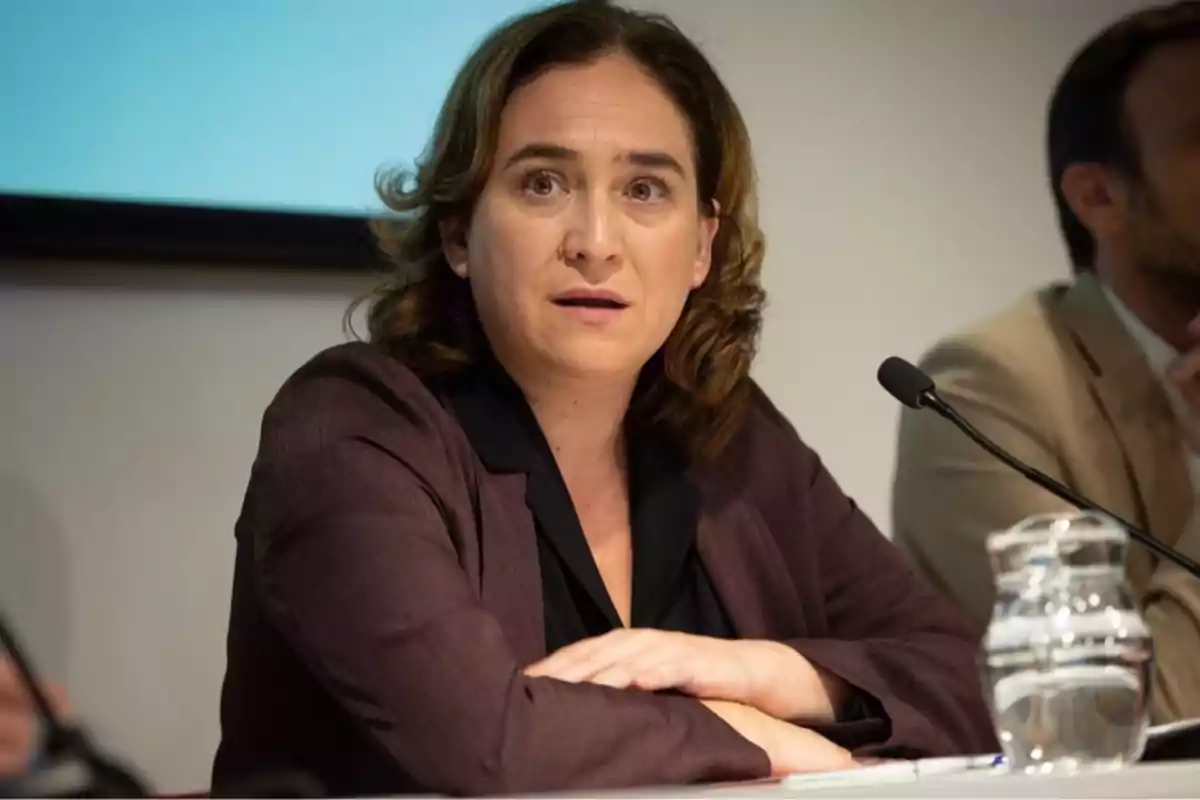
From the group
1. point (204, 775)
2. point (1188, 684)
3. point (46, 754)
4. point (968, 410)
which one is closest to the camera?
point (46, 754)

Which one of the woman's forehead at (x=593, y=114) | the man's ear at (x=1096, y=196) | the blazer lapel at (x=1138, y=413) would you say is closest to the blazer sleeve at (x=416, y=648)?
the woman's forehead at (x=593, y=114)

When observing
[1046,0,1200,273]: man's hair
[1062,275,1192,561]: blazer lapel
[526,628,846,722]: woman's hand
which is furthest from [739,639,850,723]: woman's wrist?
[1046,0,1200,273]: man's hair

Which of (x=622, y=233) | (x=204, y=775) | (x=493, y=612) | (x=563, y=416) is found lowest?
(x=204, y=775)

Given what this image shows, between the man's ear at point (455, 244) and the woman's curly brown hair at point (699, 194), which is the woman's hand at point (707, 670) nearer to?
the woman's curly brown hair at point (699, 194)

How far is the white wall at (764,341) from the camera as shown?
3.70ft

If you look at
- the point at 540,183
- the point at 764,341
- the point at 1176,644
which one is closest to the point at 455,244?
the point at 540,183

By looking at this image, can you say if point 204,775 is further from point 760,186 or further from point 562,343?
point 760,186

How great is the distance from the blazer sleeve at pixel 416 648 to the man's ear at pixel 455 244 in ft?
0.82

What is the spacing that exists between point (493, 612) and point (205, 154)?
530 millimetres

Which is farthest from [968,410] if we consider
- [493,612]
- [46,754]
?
[46,754]

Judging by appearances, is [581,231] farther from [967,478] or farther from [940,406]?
[967,478]

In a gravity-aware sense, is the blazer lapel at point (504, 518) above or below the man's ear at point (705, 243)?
below

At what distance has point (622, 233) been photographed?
1.14m

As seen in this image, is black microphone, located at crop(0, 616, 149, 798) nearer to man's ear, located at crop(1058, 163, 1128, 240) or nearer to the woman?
the woman
